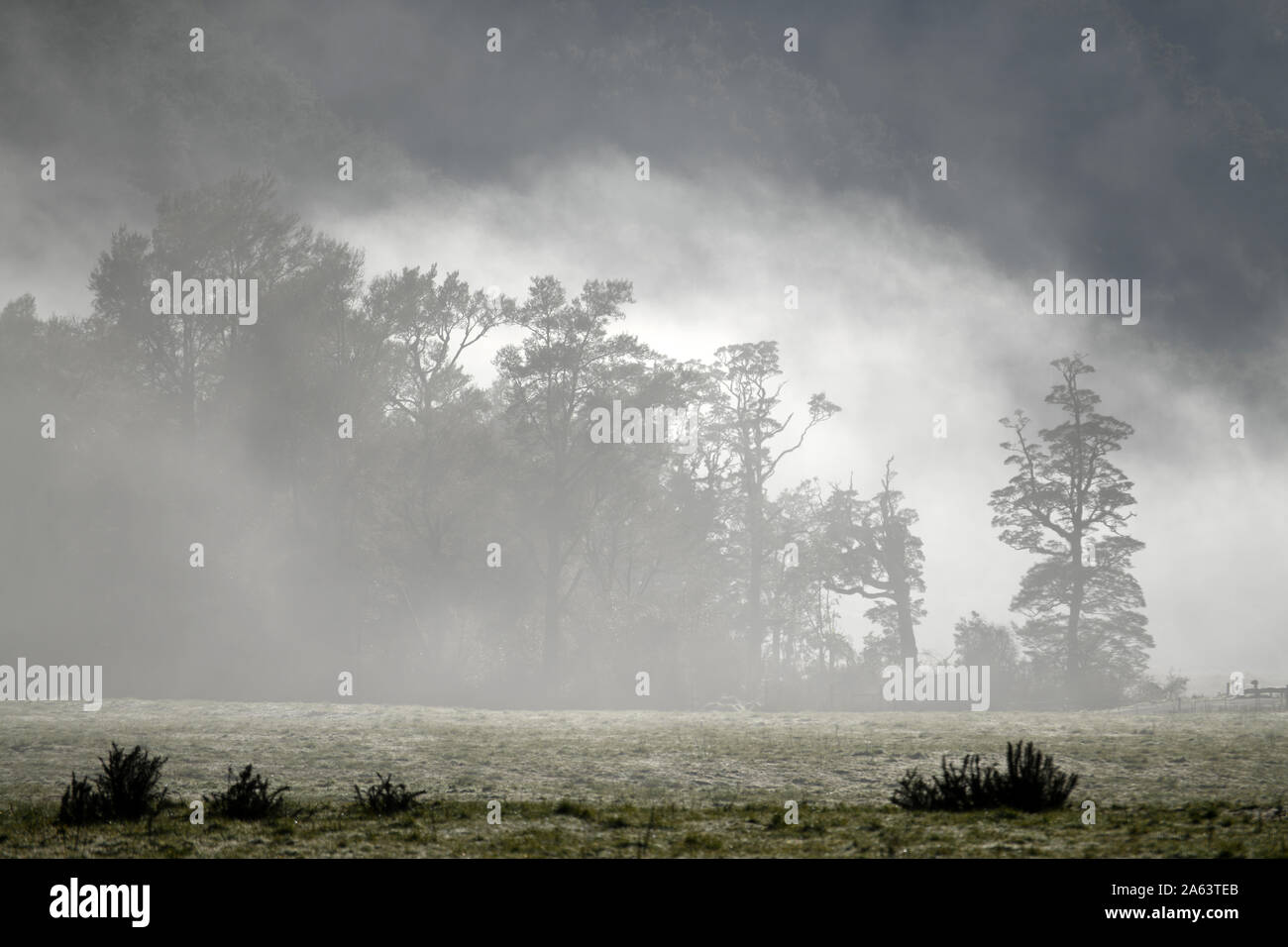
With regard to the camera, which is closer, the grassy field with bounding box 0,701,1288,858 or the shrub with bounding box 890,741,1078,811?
the grassy field with bounding box 0,701,1288,858

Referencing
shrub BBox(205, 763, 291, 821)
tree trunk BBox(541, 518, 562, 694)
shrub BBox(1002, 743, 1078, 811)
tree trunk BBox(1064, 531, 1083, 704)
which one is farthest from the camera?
tree trunk BBox(541, 518, 562, 694)

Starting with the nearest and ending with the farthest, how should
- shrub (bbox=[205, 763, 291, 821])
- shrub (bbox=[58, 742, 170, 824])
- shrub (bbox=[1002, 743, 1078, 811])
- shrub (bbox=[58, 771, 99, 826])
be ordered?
shrub (bbox=[58, 771, 99, 826])
shrub (bbox=[58, 742, 170, 824])
shrub (bbox=[205, 763, 291, 821])
shrub (bbox=[1002, 743, 1078, 811])

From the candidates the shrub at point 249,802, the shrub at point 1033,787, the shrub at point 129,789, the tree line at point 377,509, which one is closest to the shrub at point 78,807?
the shrub at point 129,789

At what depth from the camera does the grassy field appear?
37.1 feet

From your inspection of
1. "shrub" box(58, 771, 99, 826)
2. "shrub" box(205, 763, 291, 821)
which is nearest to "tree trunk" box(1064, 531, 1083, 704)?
"shrub" box(205, 763, 291, 821)

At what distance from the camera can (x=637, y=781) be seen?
59.9 ft

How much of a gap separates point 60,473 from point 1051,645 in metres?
47.5

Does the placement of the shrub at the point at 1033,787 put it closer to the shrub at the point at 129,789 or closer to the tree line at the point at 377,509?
the shrub at the point at 129,789

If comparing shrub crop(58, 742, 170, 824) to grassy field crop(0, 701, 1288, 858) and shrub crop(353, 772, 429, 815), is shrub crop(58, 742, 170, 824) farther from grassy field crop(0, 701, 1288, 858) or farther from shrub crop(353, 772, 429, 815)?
shrub crop(353, 772, 429, 815)

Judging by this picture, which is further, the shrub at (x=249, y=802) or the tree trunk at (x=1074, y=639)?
the tree trunk at (x=1074, y=639)

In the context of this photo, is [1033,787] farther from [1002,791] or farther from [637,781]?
[637,781]

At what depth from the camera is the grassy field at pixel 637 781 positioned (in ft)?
37.1

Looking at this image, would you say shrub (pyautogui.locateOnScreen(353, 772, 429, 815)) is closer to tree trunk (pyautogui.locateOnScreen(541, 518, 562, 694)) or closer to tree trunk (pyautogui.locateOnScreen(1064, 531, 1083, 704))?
tree trunk (pyautogui.locateOnScreen(541, 518, 562, 694))
